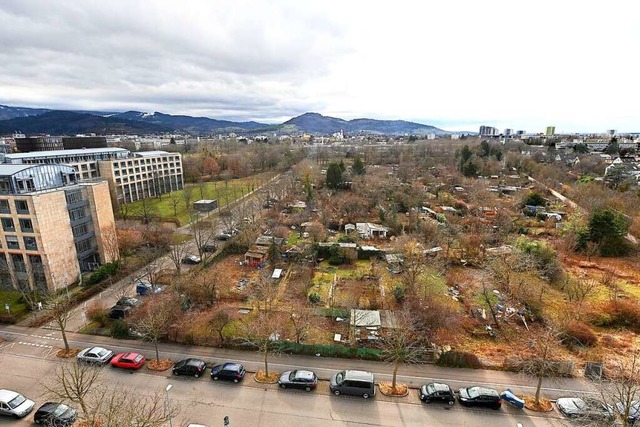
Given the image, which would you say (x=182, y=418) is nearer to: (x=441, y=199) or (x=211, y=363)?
(x=211, y=363)

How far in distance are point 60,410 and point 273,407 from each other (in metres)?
10.3

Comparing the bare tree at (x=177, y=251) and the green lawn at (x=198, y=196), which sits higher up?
the bare tree at (x=177, y=251)

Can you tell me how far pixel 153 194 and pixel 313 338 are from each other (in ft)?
204

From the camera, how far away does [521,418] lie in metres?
16.8

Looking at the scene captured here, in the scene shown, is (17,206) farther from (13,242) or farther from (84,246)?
(84,246)

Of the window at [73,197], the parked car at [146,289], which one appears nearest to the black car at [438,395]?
the parked car at [146,289]

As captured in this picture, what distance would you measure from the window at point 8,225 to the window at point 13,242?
78 cm

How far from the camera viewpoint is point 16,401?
665 inches

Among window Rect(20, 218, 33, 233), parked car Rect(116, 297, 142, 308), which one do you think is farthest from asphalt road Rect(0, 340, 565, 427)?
window Rect(20, 218, 33, 233)

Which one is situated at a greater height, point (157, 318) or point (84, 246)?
point (157, 318)

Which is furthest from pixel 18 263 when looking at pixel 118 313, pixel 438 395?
pixel 438 395

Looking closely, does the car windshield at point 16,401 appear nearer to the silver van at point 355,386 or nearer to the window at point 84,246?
the silver van at point 355,386

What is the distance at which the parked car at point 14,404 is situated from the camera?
54.2 feet

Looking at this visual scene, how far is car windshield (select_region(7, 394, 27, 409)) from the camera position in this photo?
1664 centimetres
